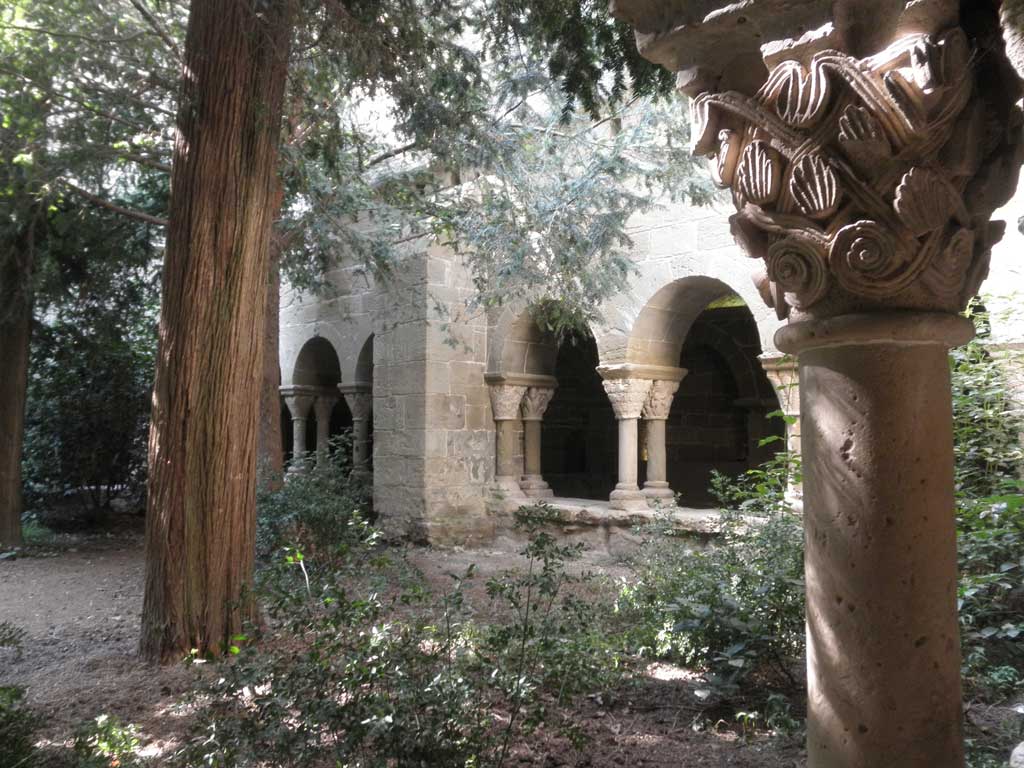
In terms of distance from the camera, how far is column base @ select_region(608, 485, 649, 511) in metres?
7.30

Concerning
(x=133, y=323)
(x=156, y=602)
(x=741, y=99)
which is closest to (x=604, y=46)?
(x=741, y=99)

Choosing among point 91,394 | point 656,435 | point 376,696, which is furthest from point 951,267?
point 91,394

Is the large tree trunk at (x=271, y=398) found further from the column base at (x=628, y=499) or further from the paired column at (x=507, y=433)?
the column base at (x=628, y=499)

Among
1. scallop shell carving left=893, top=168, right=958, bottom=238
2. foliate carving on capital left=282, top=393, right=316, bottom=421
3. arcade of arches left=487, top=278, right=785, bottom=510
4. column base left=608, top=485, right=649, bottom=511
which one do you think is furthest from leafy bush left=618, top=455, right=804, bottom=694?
foliate carving on capital left=282, top=393, right=316, bottom=421

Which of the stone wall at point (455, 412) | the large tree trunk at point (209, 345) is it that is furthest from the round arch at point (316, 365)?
the large tree trunk at point (209, 345)

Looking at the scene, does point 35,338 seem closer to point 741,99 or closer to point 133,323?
point 133,323

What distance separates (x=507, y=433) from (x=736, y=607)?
5.36 m

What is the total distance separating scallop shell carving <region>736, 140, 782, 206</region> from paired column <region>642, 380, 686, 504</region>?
221 inches

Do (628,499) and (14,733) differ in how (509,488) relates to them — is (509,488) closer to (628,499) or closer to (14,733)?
(628,499)

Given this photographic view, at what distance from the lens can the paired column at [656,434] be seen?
24.3 ft

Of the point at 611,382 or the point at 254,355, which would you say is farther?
the point at 611,382

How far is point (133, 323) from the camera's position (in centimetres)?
895

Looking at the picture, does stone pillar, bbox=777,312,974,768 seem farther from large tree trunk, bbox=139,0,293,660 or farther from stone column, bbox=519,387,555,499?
stone column, bbox=519,387,555,499

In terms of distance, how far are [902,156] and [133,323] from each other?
8.72 meters
